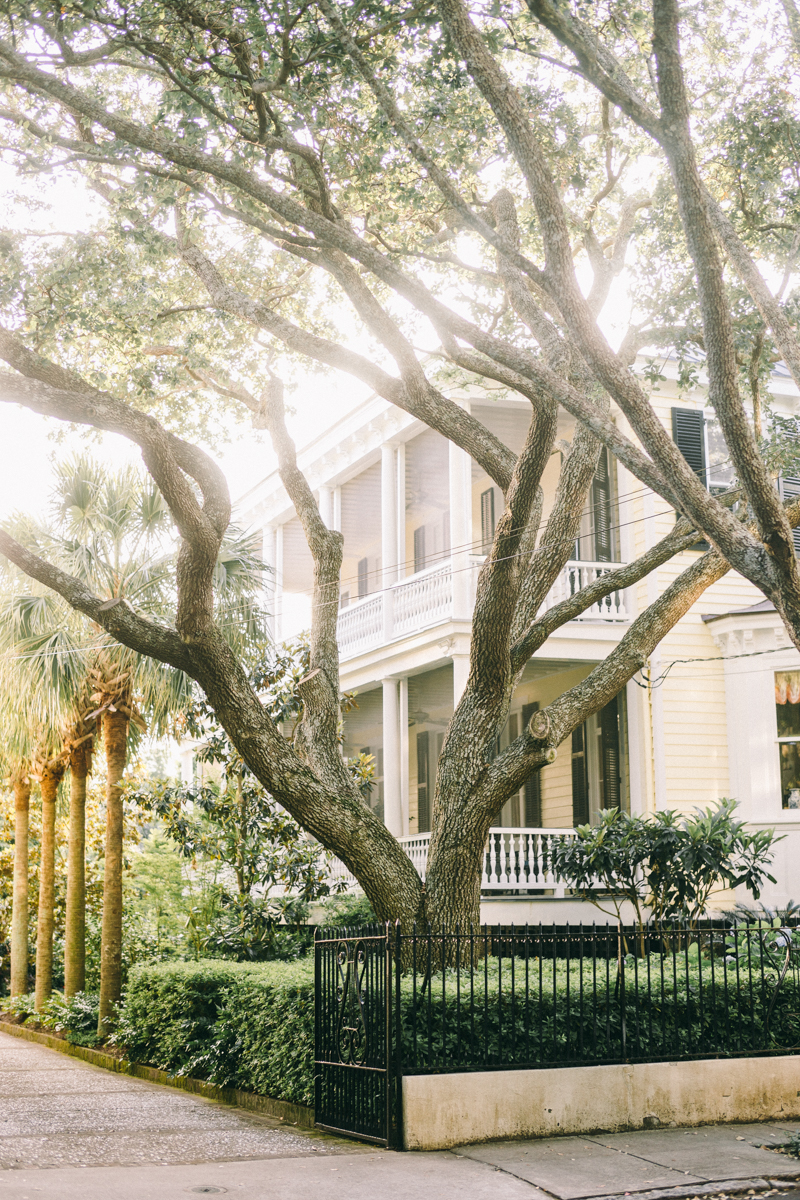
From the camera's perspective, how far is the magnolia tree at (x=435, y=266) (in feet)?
27.7

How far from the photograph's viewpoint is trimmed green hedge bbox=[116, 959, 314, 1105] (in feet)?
31.0

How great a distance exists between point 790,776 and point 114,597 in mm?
9365

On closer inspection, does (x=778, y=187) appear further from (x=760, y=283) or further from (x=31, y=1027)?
(x=31, y=1027)

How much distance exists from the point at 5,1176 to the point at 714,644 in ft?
41.4

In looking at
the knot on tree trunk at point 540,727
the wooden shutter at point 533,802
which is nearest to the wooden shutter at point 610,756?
the wooden shutter at point 533,802

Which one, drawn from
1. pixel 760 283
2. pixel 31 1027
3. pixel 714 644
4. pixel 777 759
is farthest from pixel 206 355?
pixel 31 1027

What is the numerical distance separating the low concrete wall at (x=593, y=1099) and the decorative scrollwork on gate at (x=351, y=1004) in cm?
53

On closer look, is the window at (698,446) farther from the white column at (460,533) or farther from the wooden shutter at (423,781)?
the wooden shutter at (423,781)

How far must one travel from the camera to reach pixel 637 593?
1741 centimetres

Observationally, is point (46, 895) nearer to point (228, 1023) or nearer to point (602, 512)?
point (228, 1023)

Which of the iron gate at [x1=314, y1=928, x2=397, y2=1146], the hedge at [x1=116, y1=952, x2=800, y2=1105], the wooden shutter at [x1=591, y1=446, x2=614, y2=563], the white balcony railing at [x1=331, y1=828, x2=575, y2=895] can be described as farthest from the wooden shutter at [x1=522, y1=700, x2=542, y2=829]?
the iron gate at [x1=314, y1=928, x2=397, y2=1146]

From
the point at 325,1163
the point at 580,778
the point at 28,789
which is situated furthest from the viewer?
the point at 28,789

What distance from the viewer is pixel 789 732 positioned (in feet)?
54.0

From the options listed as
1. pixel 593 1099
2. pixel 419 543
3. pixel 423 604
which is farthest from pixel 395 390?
pixel 419 543
